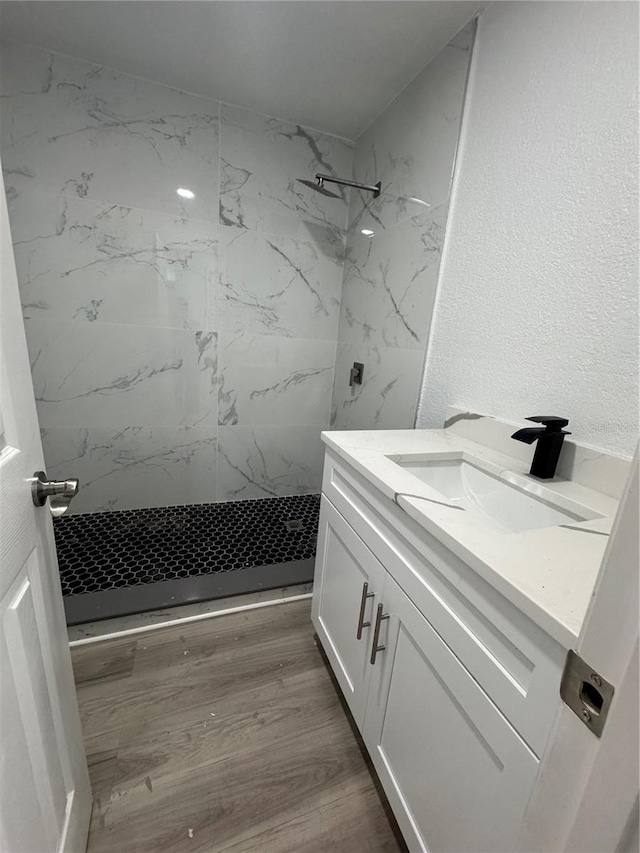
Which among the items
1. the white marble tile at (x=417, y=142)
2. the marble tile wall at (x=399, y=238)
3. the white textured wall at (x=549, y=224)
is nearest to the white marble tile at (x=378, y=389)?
the marble tile wall at (x=399, y=238)

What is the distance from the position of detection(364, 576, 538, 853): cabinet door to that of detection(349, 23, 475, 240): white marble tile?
1.50m

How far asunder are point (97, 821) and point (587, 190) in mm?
1964

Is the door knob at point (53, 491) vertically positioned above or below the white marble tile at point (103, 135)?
below

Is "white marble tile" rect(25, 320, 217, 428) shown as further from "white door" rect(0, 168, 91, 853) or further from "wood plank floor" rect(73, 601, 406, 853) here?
"white door" rect(0, 168, 91, 853)

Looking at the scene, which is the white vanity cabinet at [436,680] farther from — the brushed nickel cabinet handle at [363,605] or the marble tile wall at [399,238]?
the marble tile wall at [399,238]

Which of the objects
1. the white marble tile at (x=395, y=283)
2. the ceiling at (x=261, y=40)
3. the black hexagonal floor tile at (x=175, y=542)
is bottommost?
the black hexagonal floor tile at (x=175, y=542)

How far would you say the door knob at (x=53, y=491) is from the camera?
584 millimetres

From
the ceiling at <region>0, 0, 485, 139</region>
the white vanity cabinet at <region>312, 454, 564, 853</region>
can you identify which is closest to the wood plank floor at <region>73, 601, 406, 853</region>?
the white vanity cabinet at <region>312, 454, 564, 853</region>

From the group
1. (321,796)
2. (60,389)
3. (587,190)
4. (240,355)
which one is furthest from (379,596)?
(60,389)

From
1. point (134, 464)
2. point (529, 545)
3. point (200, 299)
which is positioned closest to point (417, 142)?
point (200, 299)

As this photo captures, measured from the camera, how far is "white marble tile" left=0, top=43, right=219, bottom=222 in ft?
5.03

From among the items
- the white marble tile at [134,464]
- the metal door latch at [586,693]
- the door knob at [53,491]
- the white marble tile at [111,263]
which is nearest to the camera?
the metal door latch at [586,693]

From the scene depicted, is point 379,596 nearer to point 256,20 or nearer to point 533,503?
point 533,503

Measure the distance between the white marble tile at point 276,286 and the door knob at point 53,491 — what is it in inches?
60.9
